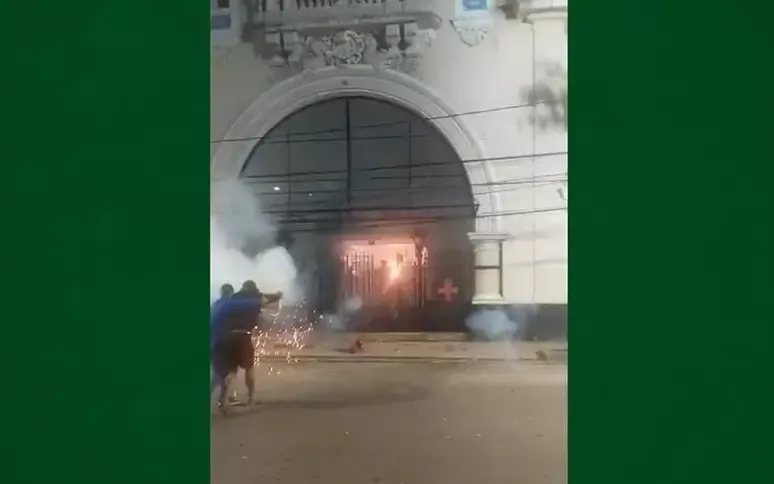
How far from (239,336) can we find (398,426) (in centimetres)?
29

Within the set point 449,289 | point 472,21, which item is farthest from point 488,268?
point 472,21

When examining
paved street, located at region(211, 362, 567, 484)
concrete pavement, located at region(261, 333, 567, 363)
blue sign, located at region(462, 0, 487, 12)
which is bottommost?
paved street, located at region(211, 362, 567, 484)

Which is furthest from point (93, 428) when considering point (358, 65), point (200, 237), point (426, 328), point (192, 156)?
point (358, 65)

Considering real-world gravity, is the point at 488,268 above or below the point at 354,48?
below

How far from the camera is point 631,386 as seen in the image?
3.81ft

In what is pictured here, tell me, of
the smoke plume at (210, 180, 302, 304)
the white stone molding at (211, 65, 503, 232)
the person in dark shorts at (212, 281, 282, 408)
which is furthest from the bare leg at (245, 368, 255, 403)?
the white stone molding at (211, 65, 503, 232)

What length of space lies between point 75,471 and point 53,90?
66cm

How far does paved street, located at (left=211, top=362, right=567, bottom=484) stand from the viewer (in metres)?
1.18

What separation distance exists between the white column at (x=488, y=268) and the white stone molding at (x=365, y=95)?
0.05 feet

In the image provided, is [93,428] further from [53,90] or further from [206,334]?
[53,90]

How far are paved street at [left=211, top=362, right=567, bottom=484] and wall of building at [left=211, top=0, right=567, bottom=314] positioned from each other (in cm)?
15

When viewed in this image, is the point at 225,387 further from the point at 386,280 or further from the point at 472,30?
the point at 472,30

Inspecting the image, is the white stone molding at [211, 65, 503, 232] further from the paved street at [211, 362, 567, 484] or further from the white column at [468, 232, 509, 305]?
the paved street at [211, 362, 567, 484]

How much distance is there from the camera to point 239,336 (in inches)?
50.0
